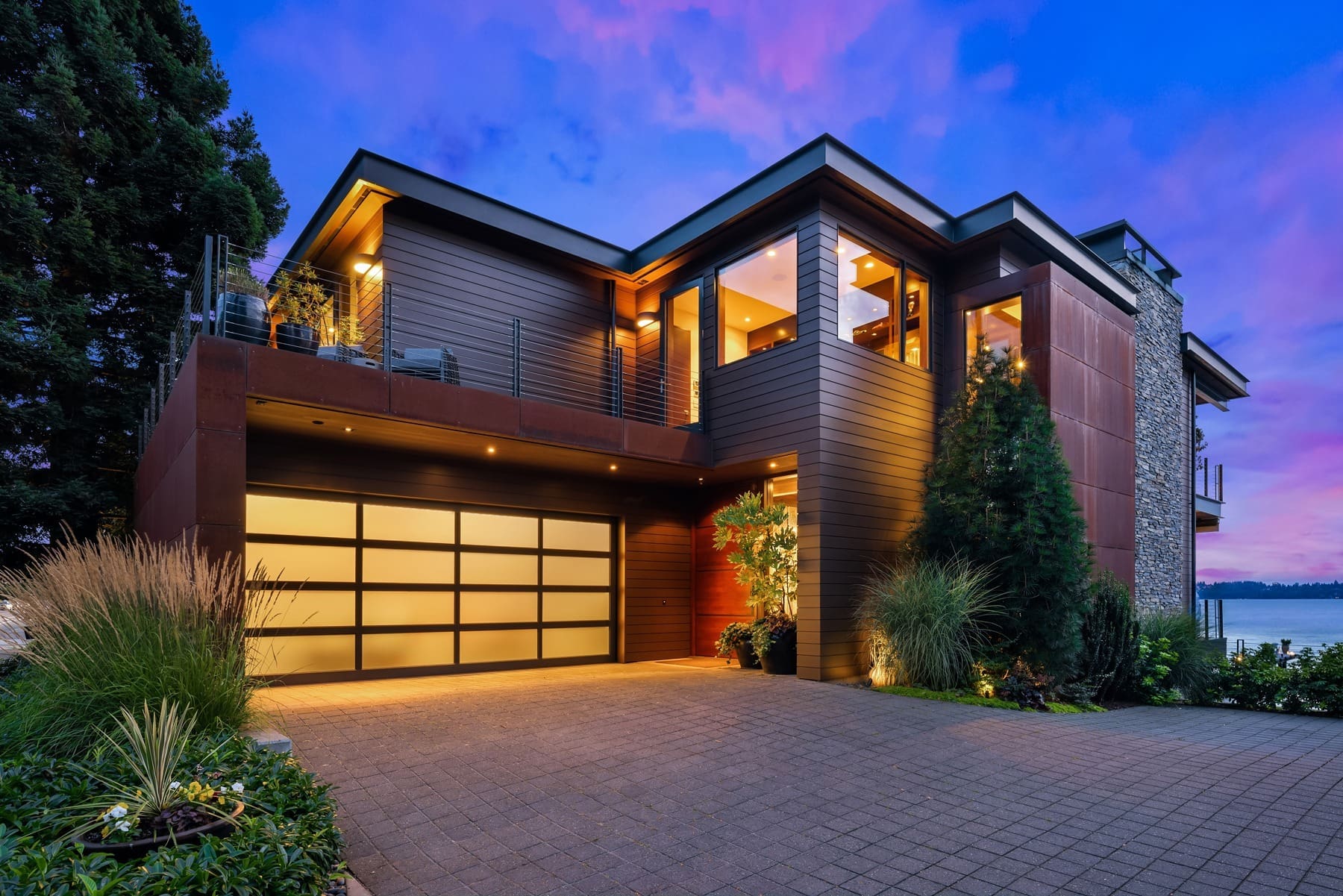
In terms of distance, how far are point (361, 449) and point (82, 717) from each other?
5.24 meters

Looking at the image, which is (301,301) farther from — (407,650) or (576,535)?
(576,535)

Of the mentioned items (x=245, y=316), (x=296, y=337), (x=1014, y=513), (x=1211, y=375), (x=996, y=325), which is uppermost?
(x=1211, y=375)

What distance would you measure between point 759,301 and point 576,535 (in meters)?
4.38

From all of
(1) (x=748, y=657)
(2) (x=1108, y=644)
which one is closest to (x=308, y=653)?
(1) (x=748, y=657)

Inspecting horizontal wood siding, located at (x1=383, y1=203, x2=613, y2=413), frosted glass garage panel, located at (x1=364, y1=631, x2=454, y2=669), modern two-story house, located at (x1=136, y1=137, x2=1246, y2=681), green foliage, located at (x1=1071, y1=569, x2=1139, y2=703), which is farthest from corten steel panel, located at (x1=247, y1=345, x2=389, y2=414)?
green foliage, located at (x1=1071, y1=569, x2=1139, y2=703)

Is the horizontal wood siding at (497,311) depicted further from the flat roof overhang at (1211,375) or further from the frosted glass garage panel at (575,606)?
the flat roof overhang at (1211,375)

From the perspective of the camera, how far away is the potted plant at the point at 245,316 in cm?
645

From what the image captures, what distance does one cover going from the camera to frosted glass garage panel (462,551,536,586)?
31.0 ft

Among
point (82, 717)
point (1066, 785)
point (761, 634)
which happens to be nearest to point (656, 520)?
point (761, 634)

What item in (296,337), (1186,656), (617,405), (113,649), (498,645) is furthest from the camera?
(617,405)

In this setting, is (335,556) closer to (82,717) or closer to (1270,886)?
(82,717)

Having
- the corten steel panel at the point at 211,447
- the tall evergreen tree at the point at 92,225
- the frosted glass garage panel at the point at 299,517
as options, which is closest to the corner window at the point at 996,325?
the frosted glass garage panel at the point at 299,517

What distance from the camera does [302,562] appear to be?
26.8 ft

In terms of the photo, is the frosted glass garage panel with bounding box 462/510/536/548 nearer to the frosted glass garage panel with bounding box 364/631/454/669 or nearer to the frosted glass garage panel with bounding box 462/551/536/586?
the frosted glass garage panel with bounding box 462/551/536/586
